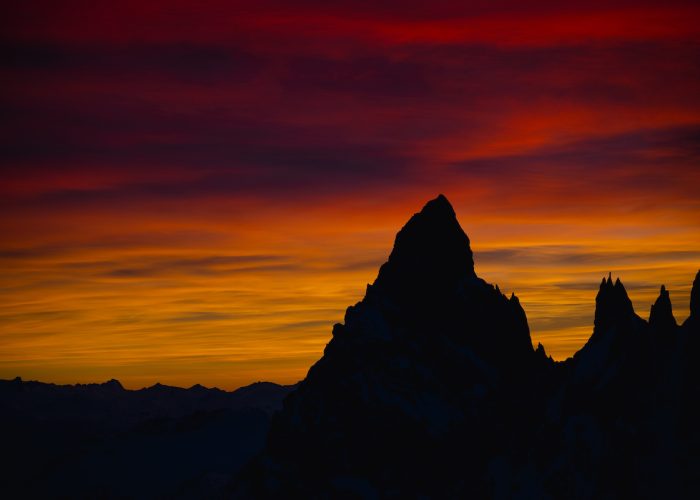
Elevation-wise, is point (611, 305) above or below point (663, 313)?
above

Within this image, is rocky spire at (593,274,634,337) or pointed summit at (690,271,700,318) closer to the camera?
pointed summit at (690,271,700,318)

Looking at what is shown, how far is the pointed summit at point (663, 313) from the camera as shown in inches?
6939

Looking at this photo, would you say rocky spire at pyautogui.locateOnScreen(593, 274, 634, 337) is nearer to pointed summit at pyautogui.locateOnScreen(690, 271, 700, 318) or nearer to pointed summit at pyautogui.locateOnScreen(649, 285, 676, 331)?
pointed summit at pyautogui.locateOnScreen(649, 285, 676, 331)

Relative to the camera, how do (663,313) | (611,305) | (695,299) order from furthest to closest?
(611,305) < (663,313) < (695,299)

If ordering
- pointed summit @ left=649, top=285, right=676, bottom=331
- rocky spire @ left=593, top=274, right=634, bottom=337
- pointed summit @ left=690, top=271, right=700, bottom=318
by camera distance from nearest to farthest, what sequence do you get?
pointed summit @ left=690, top=271, right=700, bottom=318 < pointed summit @ left=649, top=285, right=676, bottom=331 < rocky spire @ left=593, top=274, right=634, bottom=337

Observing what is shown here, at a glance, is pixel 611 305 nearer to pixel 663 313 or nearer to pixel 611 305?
pixel 611 305

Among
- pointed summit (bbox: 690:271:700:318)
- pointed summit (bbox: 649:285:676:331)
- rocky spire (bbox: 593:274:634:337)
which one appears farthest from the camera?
rocky spire (bbox: 593:274:634:337)

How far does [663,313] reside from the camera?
580ft

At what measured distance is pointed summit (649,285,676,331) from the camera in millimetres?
176250

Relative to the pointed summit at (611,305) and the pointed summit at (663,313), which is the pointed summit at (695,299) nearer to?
the pointed summit at (663,313)

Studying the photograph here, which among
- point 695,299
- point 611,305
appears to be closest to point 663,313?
point 695,299

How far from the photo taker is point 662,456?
564 feet

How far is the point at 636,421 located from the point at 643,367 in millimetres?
10355

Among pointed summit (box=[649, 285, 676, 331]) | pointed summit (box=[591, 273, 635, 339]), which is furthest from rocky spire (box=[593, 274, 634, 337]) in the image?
pointed summit (box=[649, 285, 676, 331])
